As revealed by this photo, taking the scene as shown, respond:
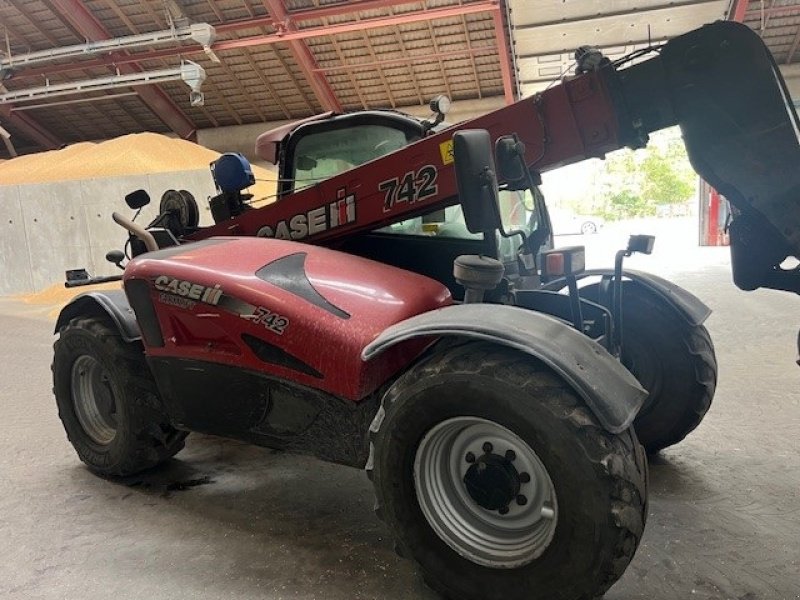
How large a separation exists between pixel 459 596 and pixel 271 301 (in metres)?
1.25

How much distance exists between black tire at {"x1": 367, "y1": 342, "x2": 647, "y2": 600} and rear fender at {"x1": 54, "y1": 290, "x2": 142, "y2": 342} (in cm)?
168

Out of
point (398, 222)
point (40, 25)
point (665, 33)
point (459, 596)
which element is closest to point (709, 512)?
point (459, 596)

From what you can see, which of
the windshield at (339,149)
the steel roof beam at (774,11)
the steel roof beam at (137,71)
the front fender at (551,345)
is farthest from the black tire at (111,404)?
the steel roof beam at (774,11)

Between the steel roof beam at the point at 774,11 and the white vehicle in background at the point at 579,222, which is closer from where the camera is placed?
the steel roof beam at the point at 774,11

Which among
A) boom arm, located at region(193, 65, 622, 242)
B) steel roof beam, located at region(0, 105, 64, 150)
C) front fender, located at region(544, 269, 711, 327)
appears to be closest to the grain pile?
steel roof beam, located at region(0, 105, 64, 150)

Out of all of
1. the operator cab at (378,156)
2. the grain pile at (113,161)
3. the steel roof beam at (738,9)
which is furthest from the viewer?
the grain pile at (113,161)

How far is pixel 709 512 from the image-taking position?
9.12 feet

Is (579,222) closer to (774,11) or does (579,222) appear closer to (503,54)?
(503,54)

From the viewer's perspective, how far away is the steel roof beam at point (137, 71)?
40.0 feet

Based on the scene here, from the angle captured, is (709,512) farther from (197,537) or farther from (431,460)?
(197,537)

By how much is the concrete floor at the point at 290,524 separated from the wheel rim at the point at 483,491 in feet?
1.02

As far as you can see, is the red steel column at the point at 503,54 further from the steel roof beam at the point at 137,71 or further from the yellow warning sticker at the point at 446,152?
the yellow warning sticker at the point at 446,152

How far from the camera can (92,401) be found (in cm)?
359

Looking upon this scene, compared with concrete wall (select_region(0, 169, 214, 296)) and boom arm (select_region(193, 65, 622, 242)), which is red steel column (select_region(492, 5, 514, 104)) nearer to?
concrete wall (select_region(0, 169, 214, 296))
